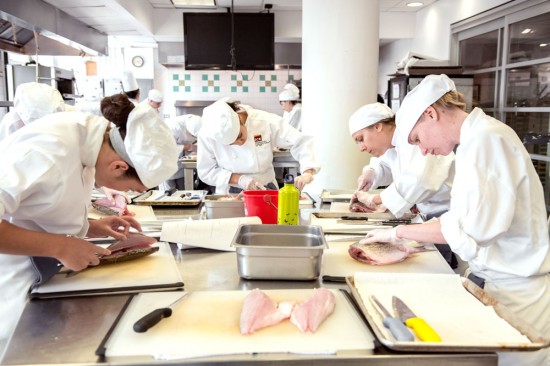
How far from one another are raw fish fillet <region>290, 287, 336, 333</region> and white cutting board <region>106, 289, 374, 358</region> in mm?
14

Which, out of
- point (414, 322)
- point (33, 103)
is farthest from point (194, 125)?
point (414, 322)

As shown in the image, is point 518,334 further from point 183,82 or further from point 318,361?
point 183,82

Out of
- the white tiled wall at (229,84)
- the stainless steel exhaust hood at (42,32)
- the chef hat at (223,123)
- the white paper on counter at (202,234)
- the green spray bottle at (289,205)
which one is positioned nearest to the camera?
the white paper on counter at (202,234)

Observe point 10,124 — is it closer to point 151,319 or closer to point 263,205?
point 263,205

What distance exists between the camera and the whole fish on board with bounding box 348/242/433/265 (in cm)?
166

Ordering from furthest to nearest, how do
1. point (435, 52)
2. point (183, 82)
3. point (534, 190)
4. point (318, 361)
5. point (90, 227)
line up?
point (183, 82) < point (435, 52) < point (90, 227) < point (534, 190) < point (318, 361)

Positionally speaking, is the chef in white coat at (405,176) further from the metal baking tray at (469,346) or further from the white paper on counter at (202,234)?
the metal baking tray at (469,346)

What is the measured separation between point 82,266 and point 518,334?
3.89 feet

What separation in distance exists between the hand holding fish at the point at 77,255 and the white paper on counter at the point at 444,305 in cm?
80

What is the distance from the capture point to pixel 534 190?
1.54 meters

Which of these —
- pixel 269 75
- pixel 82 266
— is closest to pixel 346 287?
pixel 82 266

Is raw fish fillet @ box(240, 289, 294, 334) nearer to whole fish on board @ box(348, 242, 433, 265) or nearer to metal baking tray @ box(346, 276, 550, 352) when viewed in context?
metal baking tray @ box(346, 276, 550, 352)

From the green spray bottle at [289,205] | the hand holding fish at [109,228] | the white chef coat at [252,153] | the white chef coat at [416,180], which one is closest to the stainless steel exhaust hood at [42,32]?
the white chef coat at [252,153]

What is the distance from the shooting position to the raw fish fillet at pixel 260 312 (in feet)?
3.71
